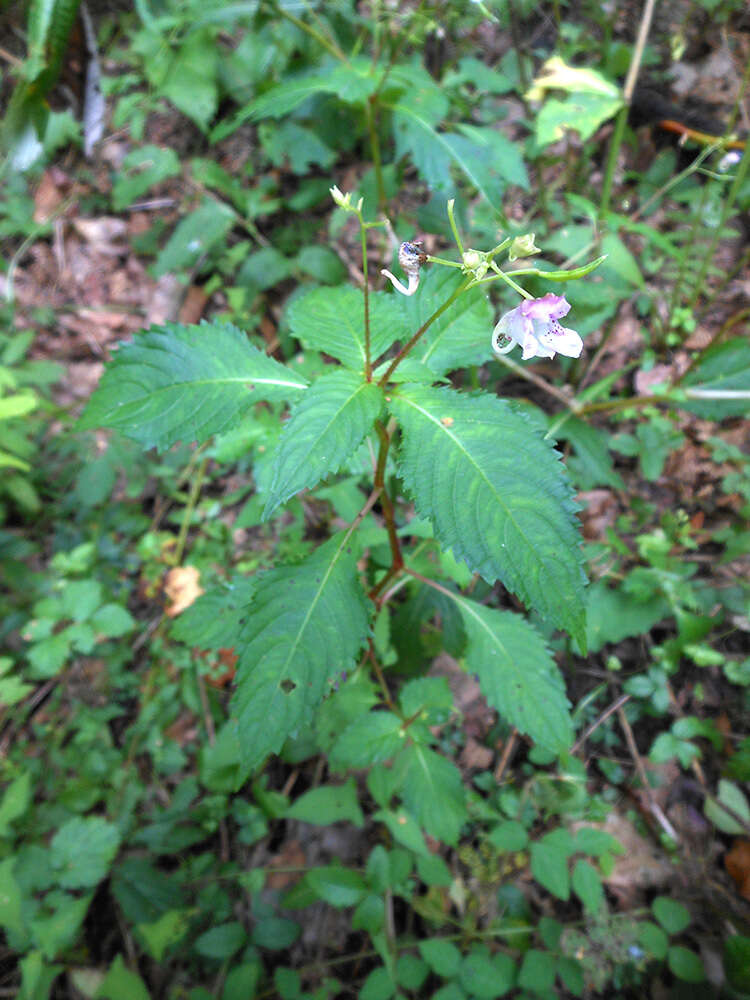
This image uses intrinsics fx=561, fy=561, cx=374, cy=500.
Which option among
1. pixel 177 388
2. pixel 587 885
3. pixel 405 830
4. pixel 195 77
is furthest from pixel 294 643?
pixel 195 77

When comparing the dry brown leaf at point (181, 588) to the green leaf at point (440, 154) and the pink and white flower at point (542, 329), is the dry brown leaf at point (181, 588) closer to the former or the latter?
the green leaf at point (440, 154)

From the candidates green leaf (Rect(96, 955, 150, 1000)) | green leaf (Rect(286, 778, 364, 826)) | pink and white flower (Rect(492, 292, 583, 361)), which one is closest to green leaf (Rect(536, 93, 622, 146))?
pink and white flower (Rect(492, 292, 583, 361))

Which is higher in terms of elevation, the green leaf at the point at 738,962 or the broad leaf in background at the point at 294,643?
the broad leaf in background at the point at 294,643

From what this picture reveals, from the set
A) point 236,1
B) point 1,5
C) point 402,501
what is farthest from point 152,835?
point 1,5

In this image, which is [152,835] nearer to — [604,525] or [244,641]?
[244,641]

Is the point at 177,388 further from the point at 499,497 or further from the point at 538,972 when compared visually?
the point at 538,972

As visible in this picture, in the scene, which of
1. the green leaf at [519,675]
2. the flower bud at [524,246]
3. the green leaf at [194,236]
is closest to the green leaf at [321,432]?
the flower bud at [524,246]
